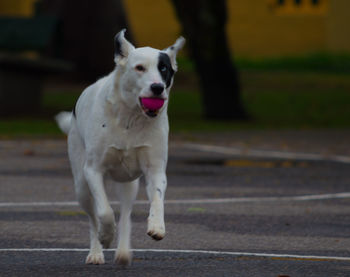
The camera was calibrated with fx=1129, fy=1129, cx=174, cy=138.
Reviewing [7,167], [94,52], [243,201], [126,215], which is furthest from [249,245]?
[94,52]

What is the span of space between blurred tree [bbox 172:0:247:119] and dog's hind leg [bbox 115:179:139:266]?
1803cm

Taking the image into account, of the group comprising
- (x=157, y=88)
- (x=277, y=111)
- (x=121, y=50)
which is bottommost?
(x=277, y=111)

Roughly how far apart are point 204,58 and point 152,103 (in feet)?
63.7

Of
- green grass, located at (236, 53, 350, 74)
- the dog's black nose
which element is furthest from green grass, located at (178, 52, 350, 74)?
the dog's black nose

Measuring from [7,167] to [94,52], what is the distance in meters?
17.5

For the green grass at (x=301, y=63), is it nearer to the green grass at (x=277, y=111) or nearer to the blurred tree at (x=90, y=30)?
the blurred tree at (x=90, y=30)

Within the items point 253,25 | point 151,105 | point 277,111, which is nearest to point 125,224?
point 151,105

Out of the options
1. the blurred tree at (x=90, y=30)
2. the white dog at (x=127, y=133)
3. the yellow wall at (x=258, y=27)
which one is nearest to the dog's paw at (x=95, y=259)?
the white dog at (x=127, y=133)

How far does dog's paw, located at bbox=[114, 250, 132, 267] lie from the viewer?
26.1ft

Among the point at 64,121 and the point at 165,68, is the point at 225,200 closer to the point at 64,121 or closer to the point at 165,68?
the point at 64,121

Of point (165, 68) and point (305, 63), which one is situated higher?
point (165, 68)

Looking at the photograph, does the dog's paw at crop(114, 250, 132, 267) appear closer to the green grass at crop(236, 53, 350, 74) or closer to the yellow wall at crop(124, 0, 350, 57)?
the green grass at crop(236, 53, 350, 74)

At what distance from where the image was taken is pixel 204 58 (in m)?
26.9

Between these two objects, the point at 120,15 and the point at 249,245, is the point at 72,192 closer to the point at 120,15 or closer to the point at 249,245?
the point at 249,245
